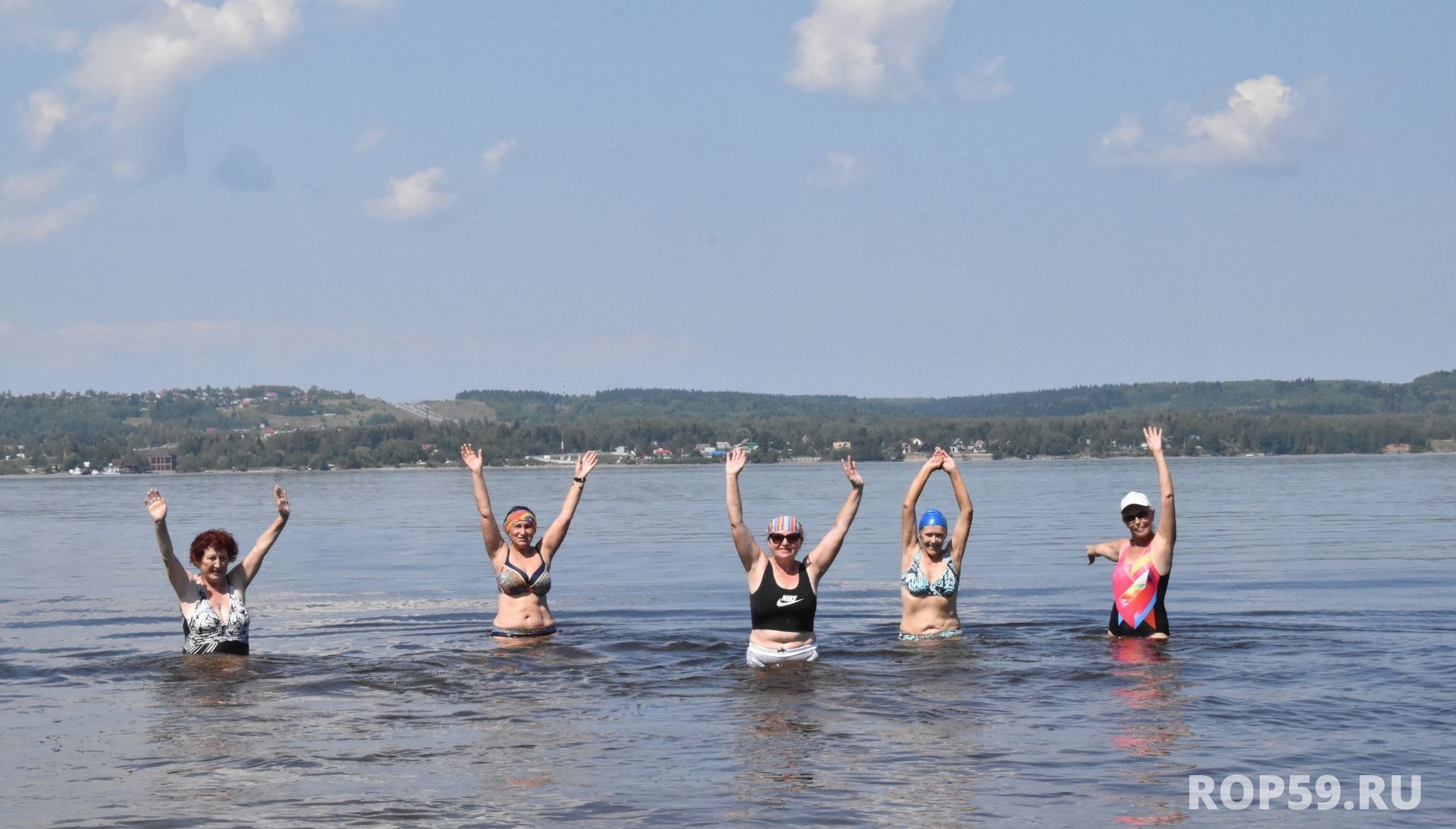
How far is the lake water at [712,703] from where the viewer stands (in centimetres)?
1112

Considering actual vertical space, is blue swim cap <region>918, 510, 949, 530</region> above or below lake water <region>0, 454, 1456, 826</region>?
above

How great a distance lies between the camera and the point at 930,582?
17.3 m

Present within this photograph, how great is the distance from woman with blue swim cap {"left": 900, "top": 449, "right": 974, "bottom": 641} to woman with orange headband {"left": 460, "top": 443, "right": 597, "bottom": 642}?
3.64 m

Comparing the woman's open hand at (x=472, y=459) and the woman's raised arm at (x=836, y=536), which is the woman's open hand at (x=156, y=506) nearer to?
the woman's open hand at (x=472, y=459)

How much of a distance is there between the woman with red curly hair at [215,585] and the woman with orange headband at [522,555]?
2186 millimetres

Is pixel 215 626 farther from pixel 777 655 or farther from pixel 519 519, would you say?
pixel 777 655

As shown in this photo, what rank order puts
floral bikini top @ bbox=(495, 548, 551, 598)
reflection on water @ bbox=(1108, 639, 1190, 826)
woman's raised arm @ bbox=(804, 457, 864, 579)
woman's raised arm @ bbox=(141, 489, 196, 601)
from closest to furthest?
reflection on water @ bbox=(1108, 639, 1190, 826), woman's raised arm @ bbox=(141, 489, 196, 601), woman's raised arm @ bbox=(804, 457, 864, 579), floral bikini top @ bbox=(495, 548, 551, 598)

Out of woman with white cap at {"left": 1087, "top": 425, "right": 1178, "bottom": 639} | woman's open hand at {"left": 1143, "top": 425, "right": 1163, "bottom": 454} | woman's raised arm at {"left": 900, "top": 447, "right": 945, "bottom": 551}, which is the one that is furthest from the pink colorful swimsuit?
woman's raised arm at {"left": 900, "top": 447, "right": 945, "bottom": 551}

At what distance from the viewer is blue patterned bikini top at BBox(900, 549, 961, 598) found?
56.4ft

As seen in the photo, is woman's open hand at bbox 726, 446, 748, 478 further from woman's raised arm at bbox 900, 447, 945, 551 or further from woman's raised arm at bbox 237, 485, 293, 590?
woman's raised arm at bbox 237, 485, 293, 590

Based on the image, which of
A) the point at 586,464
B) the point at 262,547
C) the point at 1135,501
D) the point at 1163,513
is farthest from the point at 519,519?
the point at 1163,513

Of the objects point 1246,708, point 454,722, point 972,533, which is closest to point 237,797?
point 454,722

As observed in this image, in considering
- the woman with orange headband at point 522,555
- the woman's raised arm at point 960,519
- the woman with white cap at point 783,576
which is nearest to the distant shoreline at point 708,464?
the woman with orange headband at point 522,555

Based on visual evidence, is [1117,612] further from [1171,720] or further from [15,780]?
[15,780]
